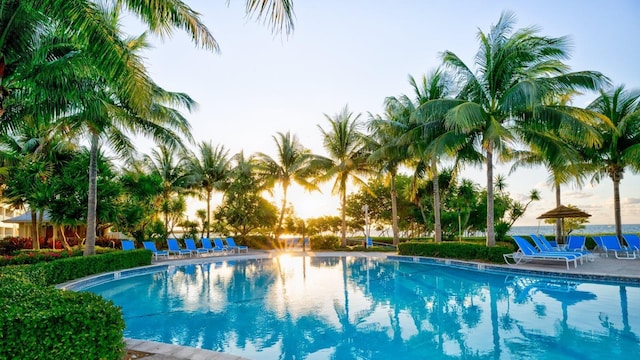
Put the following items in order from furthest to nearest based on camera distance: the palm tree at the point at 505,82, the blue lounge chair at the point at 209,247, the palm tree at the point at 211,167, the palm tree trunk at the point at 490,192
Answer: the palm tree at the point at 211,167, the blue lounge chair at the point at 209,247, the palm tree trunk at the point at 490,192, the palm tree at the point at 505,82

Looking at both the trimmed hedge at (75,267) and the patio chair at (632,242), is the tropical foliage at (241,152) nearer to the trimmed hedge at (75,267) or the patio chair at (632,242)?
the trimmed hedge at (75,267)

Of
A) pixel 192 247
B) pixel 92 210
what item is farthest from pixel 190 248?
pixel 92 210

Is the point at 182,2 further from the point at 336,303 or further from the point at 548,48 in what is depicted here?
the point at 548,48

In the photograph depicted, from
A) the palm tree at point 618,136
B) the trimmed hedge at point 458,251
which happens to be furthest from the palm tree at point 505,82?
the palm tree at point 618,136

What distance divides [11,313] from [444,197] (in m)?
25.7

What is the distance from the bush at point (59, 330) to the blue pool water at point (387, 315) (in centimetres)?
214

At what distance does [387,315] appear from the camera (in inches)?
291

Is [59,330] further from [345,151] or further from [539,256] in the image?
[345,151]

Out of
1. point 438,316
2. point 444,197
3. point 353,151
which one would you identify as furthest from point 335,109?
point 438,316

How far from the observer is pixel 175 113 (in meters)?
12.8

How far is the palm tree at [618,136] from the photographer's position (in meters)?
15.3

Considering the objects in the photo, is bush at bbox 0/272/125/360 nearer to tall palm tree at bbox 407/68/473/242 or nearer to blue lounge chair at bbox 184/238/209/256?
tall palm tree at bbox 407/68/473/242

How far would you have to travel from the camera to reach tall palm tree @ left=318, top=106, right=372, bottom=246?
71.6 feet

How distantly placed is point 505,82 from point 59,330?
44.8ft
